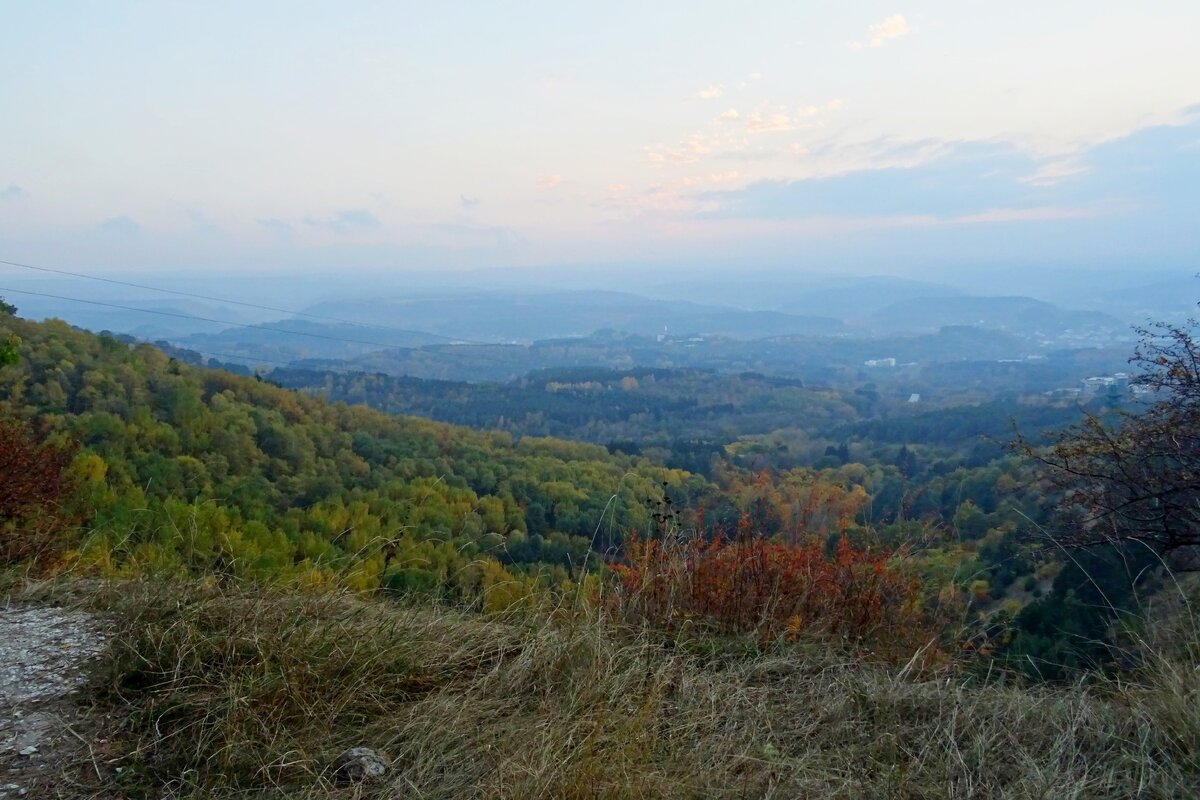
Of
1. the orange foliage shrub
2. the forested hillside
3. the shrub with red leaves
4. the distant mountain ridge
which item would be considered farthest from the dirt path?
the distant mountain ridge

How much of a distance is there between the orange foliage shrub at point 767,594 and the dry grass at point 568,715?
0.84 feet

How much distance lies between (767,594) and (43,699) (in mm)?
2489

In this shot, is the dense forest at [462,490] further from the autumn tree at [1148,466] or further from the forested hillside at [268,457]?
the autumn tree at [1148,466]

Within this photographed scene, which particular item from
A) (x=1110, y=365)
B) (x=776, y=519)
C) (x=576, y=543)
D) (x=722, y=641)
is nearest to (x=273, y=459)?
(x=576, y=543)

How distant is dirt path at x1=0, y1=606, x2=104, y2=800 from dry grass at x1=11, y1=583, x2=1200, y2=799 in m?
0.10

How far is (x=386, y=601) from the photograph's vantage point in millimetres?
2865

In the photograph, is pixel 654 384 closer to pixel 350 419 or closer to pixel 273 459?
pixel 350 419

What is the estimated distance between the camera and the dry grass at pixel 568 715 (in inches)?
66.4

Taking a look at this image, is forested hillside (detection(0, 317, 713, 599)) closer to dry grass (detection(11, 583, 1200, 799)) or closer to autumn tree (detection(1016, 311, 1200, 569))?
autumn tree (detection(1016, 311, 1200, 569))

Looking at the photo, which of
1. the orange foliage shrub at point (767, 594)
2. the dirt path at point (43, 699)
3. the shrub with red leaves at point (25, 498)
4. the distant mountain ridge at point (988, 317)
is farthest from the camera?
the distant mountain ridge at point (988, 317)

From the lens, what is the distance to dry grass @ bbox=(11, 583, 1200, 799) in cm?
169

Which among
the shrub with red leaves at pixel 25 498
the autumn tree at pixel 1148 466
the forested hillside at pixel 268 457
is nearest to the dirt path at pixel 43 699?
the shrub with red leaves at pixel 25 498

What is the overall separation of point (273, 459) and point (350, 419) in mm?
7480

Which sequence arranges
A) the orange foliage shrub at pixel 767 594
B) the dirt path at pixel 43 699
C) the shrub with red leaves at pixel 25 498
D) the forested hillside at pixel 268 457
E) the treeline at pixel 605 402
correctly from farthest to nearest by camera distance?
the treeline at pixel 605 402, the forested hillside at pixel 268 457, the shrub with red leaves at pixel 25 498, the orange foliage shrub at pixel 767 594, the dirt path at pixel 43 699
